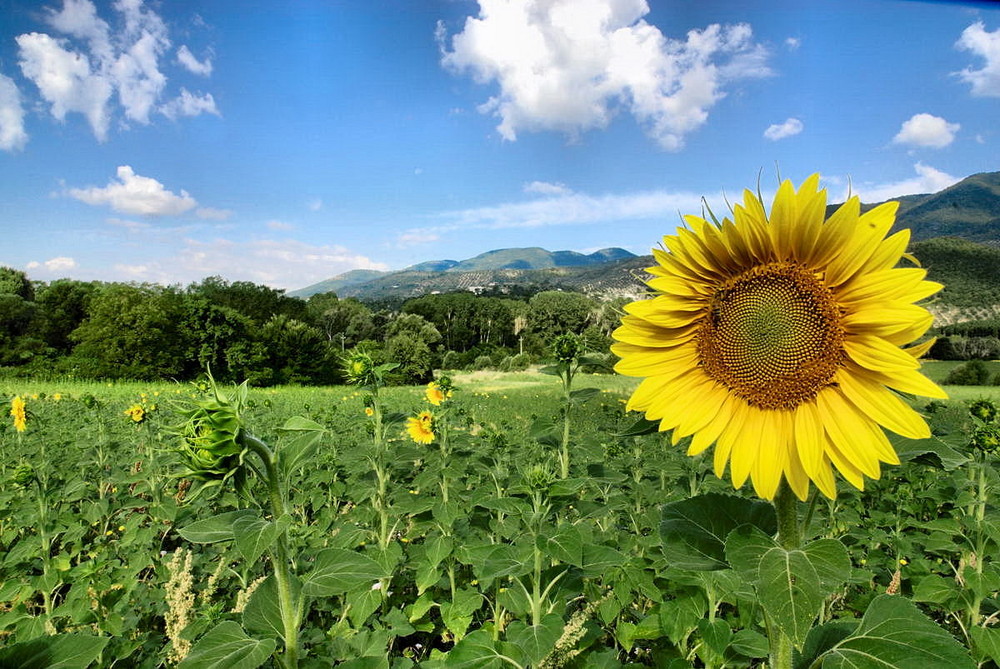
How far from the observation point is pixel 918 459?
103 cm

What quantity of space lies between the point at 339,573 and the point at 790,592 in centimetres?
107

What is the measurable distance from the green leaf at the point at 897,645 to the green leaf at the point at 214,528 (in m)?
1.39

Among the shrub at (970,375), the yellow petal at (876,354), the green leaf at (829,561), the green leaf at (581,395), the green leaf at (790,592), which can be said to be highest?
the yellow petal at (876,354)

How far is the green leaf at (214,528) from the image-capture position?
1363 mm

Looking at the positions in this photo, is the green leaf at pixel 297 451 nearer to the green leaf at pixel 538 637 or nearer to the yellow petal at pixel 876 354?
the green leaf at pixel 538 637

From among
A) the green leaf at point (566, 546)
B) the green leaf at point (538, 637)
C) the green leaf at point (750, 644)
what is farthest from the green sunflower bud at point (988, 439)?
the green leaf at point (538, 637)

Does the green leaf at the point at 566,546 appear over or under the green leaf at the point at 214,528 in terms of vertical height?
under

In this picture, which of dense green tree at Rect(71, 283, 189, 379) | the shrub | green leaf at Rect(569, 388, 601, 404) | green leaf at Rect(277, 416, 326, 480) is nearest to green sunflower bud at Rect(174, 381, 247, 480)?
green leaf at Rect(277, 416, 326, 480)

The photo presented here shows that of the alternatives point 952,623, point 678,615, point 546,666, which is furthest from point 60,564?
point 952,623

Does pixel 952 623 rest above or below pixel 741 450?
below

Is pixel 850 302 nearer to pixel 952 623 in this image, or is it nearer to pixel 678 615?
pixel 678 615

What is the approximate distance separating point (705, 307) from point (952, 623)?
3.73m

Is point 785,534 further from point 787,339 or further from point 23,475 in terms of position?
point 23,475

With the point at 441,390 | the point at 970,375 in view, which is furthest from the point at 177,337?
the point at 970,375
